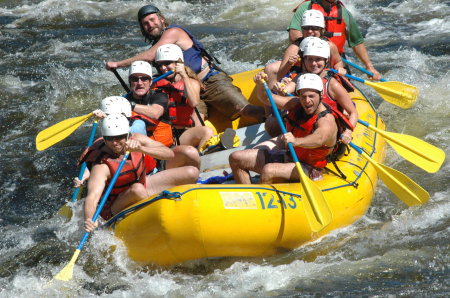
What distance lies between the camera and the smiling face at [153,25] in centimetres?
761

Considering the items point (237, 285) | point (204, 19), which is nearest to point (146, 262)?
point (237, 285)

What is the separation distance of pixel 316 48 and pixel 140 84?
156cm

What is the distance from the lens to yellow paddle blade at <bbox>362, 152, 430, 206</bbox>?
Result: 6617 millimetres

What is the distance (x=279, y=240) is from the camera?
592cm

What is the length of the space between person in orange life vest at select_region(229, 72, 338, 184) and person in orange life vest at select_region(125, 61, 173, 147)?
0.83m

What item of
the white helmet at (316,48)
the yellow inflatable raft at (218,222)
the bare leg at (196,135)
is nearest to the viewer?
the yellow inflatable raft at (218,222)

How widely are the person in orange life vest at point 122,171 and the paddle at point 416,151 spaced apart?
1.90m

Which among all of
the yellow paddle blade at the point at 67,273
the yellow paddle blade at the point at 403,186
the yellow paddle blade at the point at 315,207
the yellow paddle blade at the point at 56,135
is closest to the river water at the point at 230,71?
the yellow paddle blade at the point at 67,273

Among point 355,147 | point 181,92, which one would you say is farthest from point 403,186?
point 181,92

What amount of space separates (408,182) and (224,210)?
6.21 ft

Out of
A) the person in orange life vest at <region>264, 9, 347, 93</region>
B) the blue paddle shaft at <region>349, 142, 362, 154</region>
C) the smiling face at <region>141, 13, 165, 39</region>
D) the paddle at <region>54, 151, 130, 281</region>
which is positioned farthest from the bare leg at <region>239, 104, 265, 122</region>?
the paddle at <region>54, 151, 130, 281</region>

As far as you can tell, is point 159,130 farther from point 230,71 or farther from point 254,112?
point 230,71

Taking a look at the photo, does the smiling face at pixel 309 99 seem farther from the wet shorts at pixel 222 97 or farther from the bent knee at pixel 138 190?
the wet shorts at pixel 222 97

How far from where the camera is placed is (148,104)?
269 inches
